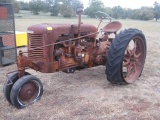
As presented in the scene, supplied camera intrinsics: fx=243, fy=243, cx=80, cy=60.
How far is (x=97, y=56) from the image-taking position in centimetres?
496

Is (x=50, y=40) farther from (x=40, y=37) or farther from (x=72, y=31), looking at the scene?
(x=72, y=31)

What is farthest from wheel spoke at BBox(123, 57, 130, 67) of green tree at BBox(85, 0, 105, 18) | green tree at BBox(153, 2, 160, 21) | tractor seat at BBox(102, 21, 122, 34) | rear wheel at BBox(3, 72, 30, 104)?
green tree at BBox(153, 2, 160, 21)

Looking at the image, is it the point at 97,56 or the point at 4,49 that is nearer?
the point at 97,56

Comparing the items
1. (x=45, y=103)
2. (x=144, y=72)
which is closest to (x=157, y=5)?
(x=144, y=72)

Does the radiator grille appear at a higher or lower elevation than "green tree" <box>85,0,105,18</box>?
lower

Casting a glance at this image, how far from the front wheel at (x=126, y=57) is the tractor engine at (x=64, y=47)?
0.55 m

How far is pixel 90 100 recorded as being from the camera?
406cm

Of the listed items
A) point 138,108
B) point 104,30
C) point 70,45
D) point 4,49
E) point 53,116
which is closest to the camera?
point 53,116

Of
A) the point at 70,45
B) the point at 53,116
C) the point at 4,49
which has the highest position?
the point at 70,45

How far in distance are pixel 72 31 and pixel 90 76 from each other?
4.49ft

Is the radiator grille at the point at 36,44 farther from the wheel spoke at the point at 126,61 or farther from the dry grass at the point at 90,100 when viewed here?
the wheel spoke at the point at 126,61

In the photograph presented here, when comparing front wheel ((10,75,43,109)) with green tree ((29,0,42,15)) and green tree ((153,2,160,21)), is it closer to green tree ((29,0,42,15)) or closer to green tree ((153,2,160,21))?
green tree ((153,2,160,21))

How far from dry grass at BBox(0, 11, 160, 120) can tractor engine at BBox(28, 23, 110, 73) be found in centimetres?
43

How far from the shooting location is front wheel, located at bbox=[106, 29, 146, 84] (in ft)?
14.3
